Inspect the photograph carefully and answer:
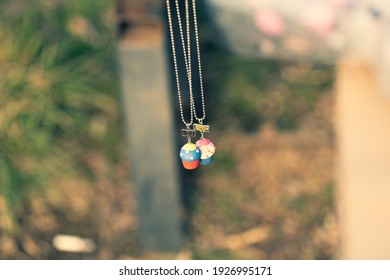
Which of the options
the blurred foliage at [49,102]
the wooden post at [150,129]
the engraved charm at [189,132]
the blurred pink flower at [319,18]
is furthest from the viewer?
the blurred foliage at [49,102]

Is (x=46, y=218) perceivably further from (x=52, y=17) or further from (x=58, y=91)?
(x=52, y=17)

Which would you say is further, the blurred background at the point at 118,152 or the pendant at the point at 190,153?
the blurred background at the point at 118,152

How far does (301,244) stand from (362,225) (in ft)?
0.64

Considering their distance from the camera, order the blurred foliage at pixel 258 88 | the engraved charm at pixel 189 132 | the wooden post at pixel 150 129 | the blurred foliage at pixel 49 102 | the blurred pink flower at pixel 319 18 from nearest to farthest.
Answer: the engraved charm at pixel 189 132 < the wooden post at pixel 150 129 < the blurred pink flower at pixel 319 18 < the blurred foliage at pixel 49 102 < the blurred foliage at pixel 258 88

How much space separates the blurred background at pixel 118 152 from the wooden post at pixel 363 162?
0.08 metres

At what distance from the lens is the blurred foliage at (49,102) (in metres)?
2.65

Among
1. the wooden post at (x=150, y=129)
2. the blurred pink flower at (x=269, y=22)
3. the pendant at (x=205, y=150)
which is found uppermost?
the blurred pink flower at (x=269, y=22)

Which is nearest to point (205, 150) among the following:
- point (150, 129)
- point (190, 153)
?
point (190, 153)

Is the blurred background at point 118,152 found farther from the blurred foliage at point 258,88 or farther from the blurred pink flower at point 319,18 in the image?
the blurred pink flower at point 319,18

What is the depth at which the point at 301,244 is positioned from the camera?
2.49 m

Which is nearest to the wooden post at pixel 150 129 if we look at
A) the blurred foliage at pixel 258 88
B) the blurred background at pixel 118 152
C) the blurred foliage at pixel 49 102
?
the blurred background at pixel 118 152

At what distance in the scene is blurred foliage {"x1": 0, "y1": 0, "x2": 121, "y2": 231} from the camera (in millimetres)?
2646

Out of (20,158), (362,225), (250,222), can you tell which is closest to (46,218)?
(20,158)

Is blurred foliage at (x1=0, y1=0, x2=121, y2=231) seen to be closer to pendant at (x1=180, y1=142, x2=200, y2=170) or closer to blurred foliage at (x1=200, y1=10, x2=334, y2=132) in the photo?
blurred foliage at (x1=200, y1=10, x2=334, y2=132)
